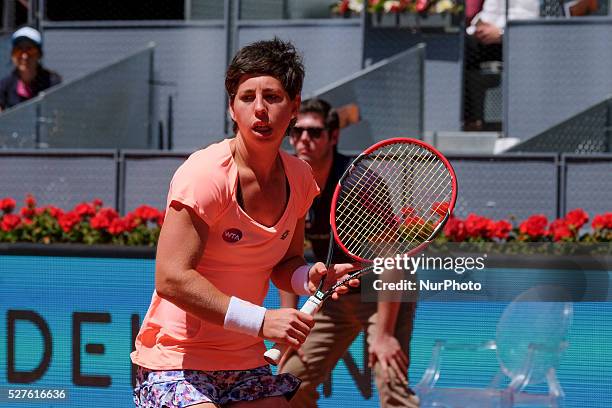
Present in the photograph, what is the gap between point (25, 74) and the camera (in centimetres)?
884

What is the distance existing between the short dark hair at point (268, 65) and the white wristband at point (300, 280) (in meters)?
0.56

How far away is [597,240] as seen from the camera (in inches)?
225

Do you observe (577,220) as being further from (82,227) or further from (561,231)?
(82,227)

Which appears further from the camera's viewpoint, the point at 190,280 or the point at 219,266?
the point at 219,266

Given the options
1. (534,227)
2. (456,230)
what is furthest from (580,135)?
(456,230)

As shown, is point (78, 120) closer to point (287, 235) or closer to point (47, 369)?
point (47, 369)

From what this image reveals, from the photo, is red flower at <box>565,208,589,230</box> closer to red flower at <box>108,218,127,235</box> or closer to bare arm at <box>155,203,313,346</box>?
red flower at <box>108,218,127,235</box>

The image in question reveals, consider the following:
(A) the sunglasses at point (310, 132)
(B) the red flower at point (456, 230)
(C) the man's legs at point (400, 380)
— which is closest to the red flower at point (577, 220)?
(B) the red flower at point (456, 230)

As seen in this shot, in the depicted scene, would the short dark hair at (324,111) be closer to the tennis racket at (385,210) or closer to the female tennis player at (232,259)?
the tennis racket at (385,210)

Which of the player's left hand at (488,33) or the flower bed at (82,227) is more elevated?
the player's left hand at (488,33)

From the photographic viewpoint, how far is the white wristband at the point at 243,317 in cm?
292

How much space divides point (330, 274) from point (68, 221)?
3123mm

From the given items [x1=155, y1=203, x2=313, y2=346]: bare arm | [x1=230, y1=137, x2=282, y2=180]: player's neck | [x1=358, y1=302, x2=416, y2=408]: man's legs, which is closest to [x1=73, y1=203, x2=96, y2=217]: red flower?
[x1=358, y1=302, x2=416, y2=408]: man's legs

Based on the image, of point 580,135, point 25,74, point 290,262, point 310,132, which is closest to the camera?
point 290,262
